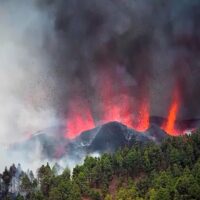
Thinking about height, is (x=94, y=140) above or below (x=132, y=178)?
above

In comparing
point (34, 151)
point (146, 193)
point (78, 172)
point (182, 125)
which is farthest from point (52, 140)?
point (146, 193)

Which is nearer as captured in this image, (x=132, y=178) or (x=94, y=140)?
(x=132, y=178)

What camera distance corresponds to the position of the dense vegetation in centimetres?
6612

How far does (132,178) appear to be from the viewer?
7475 cm

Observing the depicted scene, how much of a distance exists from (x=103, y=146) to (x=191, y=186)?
52200 mm

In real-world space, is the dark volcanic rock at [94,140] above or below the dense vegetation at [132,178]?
above

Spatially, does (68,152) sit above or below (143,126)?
below

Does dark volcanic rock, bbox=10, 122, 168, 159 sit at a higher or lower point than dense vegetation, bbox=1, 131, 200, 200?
higher

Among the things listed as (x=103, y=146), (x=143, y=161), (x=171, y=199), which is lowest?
(x=171, y=199)

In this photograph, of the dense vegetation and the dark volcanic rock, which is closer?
the dense vegetation

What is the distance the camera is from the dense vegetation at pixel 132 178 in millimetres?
66125

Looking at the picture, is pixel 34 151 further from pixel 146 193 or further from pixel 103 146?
pixel 146 193

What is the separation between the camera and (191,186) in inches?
2520

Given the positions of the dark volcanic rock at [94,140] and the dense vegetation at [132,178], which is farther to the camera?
the dark volcanic rock at [94,140]
